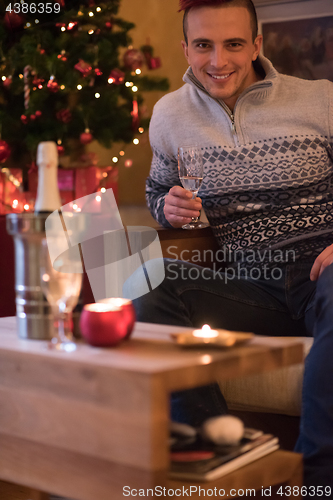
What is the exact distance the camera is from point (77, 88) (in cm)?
298

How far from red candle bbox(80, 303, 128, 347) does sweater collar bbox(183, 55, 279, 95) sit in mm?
1036

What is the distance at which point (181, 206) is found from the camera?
1.59 metres

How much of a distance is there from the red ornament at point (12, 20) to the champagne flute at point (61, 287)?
8.17 ft

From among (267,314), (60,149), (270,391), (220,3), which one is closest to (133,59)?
(60,149)

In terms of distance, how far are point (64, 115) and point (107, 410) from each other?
250 centimetres

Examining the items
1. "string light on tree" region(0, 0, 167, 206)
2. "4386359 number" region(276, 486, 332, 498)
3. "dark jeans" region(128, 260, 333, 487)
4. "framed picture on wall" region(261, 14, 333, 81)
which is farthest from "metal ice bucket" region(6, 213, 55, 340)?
"string light on tree" region(0, 0, 167, 206)

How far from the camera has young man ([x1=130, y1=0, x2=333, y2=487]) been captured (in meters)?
1.46

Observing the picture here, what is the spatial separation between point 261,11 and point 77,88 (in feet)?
3.27

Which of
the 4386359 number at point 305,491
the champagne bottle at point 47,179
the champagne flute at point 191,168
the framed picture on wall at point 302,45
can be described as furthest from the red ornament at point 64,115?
the 4386359 number at point 305,491

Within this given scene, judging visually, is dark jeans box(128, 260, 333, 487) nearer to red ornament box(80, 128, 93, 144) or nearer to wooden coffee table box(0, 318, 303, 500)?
wooden coffee table box(0, 318, 303, 500)

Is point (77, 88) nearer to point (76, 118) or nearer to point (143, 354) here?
point (76, 118)

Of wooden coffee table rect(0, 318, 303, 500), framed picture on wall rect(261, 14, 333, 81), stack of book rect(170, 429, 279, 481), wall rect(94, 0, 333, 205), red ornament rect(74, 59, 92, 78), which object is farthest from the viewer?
wall rect(94, 0, 333, 205)

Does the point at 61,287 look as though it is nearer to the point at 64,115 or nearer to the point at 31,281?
the point at 31,281

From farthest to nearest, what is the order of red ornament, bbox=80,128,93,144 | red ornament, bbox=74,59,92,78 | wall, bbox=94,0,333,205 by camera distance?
1. wall, bbox=94,0,333,205
2. red ornament, bbox=80,128,93,144
3. red ornament, bbox=74,59,92,78
